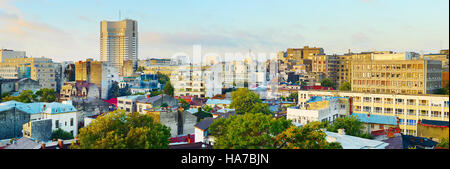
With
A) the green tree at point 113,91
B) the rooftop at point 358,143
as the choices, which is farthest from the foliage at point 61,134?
the green tree at point 113,91

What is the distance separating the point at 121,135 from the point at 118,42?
289ft

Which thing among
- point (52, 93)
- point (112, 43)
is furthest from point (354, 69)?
point (112, 43)

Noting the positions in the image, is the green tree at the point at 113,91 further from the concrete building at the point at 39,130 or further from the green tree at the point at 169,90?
the concrete building at the point at 39,130

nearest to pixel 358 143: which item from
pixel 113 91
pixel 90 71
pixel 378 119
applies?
pixel 378 119

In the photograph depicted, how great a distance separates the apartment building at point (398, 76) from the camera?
28344 mm

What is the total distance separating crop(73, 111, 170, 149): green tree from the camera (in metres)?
10.4

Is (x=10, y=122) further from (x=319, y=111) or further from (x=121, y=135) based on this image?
(x=319, y=111)

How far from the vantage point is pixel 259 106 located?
1073 inches

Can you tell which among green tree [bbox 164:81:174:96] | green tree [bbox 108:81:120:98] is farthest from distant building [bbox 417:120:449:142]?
green tree [bbox 108:81:120:98]

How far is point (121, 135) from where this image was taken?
10445mm
